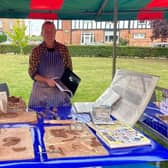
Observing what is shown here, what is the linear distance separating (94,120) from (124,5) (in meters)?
1.76

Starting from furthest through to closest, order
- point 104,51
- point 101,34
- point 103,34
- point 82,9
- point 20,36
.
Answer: point 101,34 → point 103,34 → point 104,51 → point 20,36 → point 82,9

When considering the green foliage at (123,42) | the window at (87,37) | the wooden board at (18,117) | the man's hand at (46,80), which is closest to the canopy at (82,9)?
the man's hand at (46,80)

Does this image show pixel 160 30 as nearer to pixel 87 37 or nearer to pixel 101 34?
pixel 101 34

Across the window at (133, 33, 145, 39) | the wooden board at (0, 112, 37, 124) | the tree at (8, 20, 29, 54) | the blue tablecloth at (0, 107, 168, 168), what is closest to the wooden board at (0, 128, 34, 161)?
the blue tablecloth at (0, 107, 168, 168)

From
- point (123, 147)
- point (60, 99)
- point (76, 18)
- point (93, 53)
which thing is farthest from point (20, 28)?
point (123, 147)

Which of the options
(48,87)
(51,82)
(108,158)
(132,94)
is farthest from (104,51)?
(108,158)

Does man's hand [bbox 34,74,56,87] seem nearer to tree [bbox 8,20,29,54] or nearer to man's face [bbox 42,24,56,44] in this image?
man's face [bbox 42,24,56,44]

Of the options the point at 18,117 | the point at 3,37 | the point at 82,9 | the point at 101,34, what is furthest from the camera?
the point at 101,34

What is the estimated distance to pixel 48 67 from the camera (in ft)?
8.38

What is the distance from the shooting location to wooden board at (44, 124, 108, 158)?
1159mm

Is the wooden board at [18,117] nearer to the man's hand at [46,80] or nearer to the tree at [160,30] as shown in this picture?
the man's hand at [46,80]

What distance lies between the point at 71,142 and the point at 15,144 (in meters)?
0.23

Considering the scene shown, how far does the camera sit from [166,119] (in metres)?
1.61

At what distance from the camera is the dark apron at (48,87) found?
2348mm
